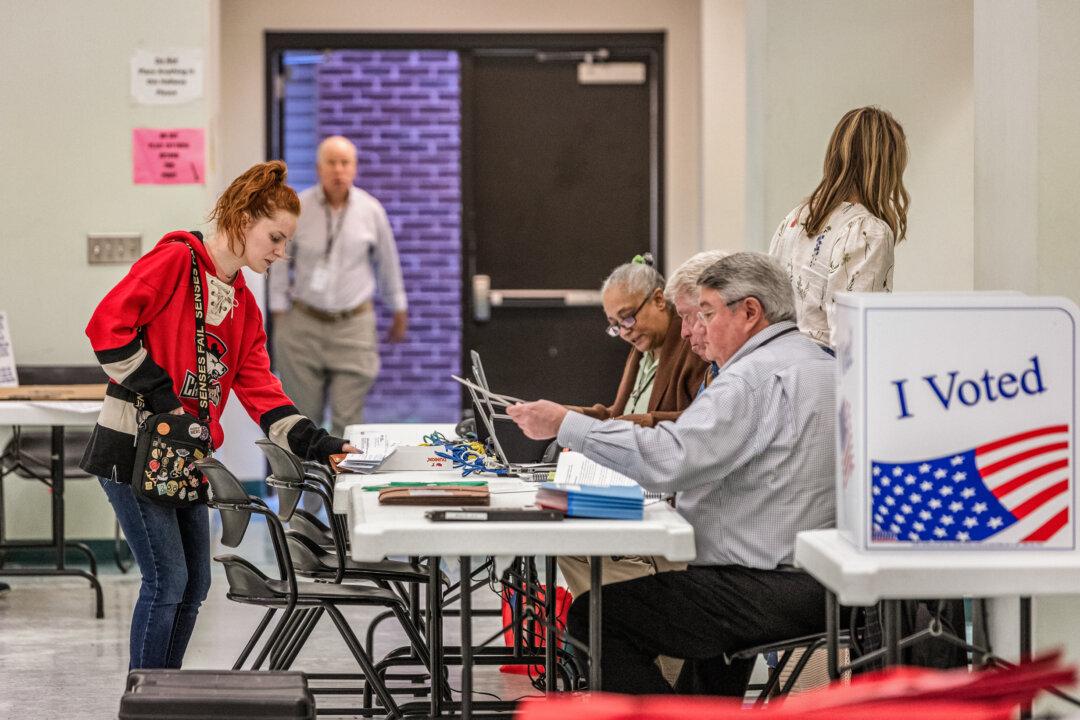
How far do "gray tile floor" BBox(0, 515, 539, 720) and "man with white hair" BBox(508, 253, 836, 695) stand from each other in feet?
4.47

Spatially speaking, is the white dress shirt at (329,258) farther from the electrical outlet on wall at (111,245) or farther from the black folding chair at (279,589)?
the black folding chair at (279,589)

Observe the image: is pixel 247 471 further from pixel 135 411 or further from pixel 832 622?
pixel 832 622

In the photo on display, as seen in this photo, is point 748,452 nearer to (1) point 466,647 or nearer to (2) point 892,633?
(2) point 892,633

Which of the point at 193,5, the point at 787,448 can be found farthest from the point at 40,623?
the point at 787,448

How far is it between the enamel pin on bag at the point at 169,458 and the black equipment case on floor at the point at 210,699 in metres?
0.80

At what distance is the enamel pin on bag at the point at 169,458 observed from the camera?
10.9ft

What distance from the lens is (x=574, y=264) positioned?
7660mm

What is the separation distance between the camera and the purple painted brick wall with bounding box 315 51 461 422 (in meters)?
10.5

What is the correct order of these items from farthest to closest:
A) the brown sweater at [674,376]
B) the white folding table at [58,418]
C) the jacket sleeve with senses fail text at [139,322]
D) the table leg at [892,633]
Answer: the white folding table at [58,418], the brown sweater at [674,376], the jacket sleeve with senses fail text at [139,322], the table leg at [892,633]

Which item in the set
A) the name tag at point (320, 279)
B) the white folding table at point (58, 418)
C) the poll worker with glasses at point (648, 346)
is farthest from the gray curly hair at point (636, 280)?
the name tag at point (320, 279)

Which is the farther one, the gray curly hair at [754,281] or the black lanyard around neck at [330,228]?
the black lanyard around neck at [330,228]

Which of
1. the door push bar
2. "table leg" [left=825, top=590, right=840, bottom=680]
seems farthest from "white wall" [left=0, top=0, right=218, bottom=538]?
"table leg" [left=825, top=590, right=840, bottom=680]

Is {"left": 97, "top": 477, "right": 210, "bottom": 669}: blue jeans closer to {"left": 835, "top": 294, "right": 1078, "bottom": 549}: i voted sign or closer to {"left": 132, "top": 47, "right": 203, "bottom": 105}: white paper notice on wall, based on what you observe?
{"left": 835, "top": 294, "right": 1078, "bottom": 549}: i voted sign

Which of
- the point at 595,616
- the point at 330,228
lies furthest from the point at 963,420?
the point at 330,228
